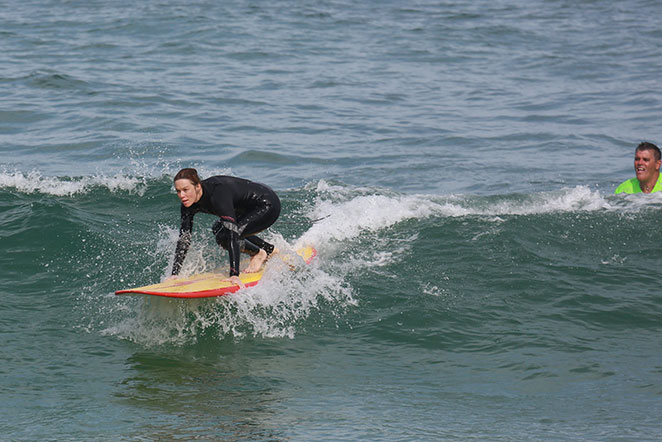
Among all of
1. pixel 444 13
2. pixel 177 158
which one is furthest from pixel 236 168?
pixel 444 13

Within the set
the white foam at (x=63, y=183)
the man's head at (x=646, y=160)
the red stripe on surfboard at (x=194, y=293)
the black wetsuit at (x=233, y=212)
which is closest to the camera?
the red stripe on surfboard at (x=194, y=293)

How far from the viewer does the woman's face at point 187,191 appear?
300 inches

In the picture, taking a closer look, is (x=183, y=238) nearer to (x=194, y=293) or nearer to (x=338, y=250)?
(x=194, y=293)

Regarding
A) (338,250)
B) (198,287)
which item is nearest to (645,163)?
(338,250)

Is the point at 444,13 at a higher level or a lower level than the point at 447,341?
higher

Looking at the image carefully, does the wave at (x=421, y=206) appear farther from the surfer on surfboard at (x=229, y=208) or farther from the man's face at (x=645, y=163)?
the surfer on surfboard at (x=229, y=208)

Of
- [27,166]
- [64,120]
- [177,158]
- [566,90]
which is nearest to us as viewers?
[27,166]

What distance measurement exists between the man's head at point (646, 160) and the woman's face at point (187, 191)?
6.27m

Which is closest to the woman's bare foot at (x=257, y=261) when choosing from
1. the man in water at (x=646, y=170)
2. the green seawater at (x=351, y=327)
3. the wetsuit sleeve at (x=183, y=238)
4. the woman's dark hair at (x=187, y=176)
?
the green seawater at (x=351, y=327)

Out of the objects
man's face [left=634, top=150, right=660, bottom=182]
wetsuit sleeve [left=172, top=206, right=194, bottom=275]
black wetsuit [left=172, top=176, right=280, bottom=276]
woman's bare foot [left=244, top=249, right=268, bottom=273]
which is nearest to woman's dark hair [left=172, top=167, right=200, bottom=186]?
black wetsuit [left=172, top=176, right=280, bottom=276]

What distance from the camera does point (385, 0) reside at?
104 ft

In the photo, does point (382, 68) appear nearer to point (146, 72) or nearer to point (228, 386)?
point (146, 72)

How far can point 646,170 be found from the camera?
11305mm

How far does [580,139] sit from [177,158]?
26.9 feet
